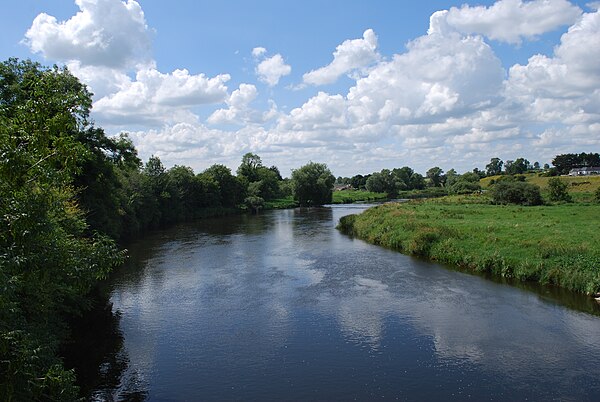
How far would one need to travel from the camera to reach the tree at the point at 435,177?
586ft

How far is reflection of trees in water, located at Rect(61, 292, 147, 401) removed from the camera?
556 inches

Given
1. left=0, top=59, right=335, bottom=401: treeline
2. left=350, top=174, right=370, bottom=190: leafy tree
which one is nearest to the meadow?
left=0, top=59, right=335, bottom=401: treeline

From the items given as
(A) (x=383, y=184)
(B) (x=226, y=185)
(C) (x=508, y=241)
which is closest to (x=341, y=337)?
(C) (x=508, y=241)

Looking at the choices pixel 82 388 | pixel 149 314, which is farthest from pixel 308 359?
pixel 149 314

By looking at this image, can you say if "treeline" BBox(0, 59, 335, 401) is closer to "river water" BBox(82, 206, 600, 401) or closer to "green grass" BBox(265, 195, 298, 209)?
"river water" BBox(82, 206, 600, 401)

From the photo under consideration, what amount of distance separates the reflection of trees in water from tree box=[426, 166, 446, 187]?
167345 mm

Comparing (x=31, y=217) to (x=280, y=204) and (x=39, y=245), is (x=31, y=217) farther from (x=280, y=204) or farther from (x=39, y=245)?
(x=280, y=204)

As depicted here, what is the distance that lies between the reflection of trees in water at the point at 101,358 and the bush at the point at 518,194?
5297 centimetres

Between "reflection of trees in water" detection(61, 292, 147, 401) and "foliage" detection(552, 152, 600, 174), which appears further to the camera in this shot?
"foliage" detection(552, 152, 600, 174)

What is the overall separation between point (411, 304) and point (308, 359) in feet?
25.6

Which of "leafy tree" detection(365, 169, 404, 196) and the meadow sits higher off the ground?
"leafy tree" detection(365, 169, 404, 196)

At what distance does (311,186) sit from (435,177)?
94.0 metres

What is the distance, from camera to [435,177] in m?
182

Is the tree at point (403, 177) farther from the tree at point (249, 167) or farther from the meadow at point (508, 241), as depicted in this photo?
the meadow at point (508, 241)
